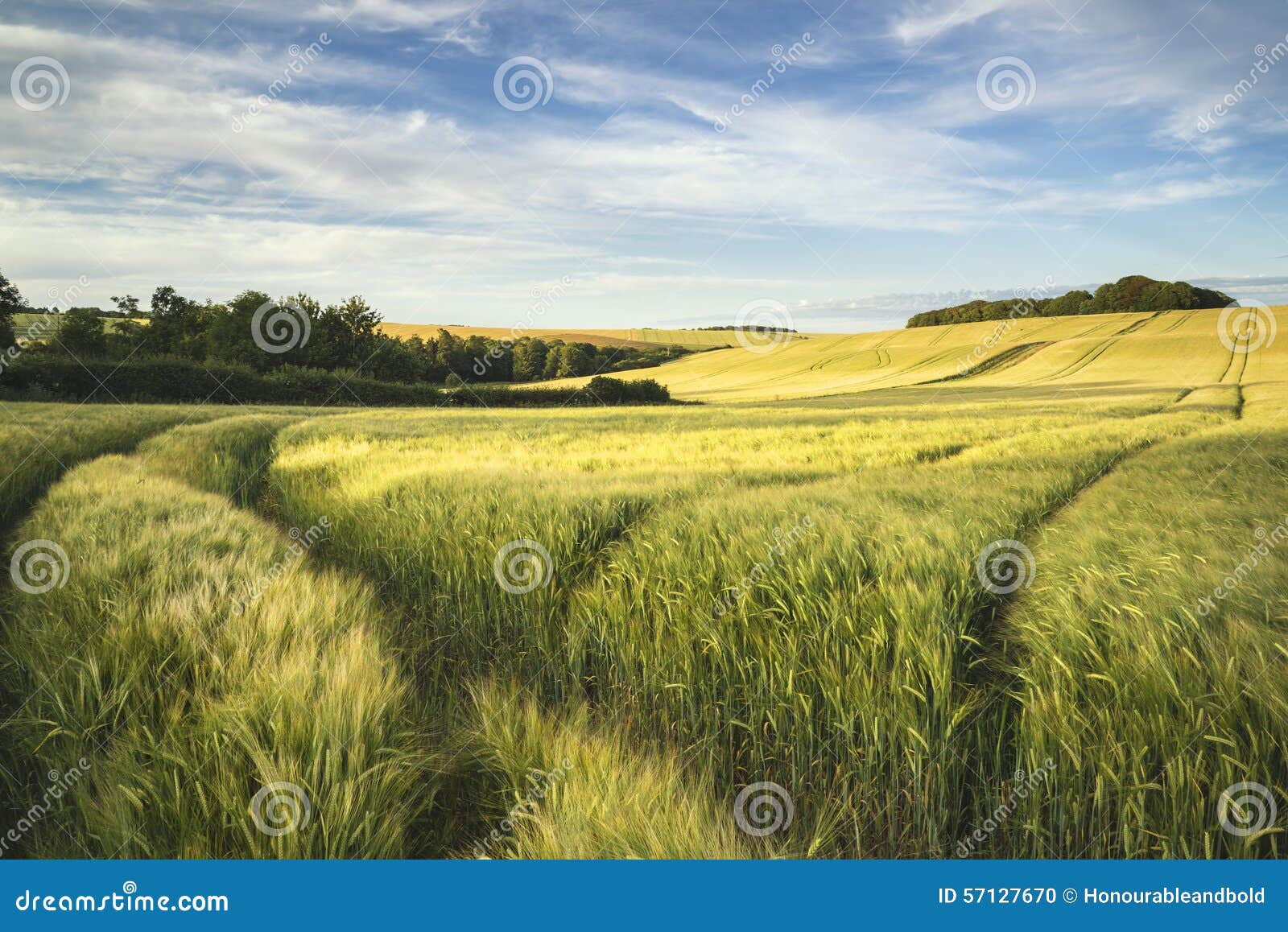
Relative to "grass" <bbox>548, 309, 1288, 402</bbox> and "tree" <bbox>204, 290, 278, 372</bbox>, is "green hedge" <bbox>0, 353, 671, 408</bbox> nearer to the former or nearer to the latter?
"tree" <bbox>204, 290, 278, 372</bbox>

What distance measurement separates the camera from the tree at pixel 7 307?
121 ft

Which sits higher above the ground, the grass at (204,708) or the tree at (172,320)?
the tree at (172,320)

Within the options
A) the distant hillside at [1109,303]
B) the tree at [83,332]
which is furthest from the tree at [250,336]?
the distant hillside at [1109,303]

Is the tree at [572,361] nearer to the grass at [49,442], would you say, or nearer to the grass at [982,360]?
the grass at [982,360]

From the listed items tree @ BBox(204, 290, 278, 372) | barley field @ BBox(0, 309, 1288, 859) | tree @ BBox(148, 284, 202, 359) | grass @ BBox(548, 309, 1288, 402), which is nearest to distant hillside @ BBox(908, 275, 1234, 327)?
grass @ BBox(548, 309, 1288, 402)

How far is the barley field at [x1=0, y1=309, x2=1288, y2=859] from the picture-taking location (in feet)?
6.09

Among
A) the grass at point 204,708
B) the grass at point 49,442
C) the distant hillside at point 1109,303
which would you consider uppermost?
the distant hillside at point 1109,303

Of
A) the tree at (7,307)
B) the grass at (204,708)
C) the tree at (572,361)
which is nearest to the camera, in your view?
the grass at (204,708)

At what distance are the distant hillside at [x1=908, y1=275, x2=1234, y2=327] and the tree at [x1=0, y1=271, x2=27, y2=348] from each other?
92.0 m

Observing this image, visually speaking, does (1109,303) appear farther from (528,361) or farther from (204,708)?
(204,708)

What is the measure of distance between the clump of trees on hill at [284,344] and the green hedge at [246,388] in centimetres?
25

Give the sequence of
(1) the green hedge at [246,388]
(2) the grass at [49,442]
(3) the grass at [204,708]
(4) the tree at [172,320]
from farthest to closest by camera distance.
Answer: (4) the tree at [172,320], (1) the green hedge at [246,388], (2) the grass at [49,442], (3) the grass at [204,708]

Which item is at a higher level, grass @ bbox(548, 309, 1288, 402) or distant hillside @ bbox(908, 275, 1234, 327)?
distant hillside @ bbox(908, 275, 1234, 327)

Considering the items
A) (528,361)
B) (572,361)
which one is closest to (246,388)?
(528,361)
